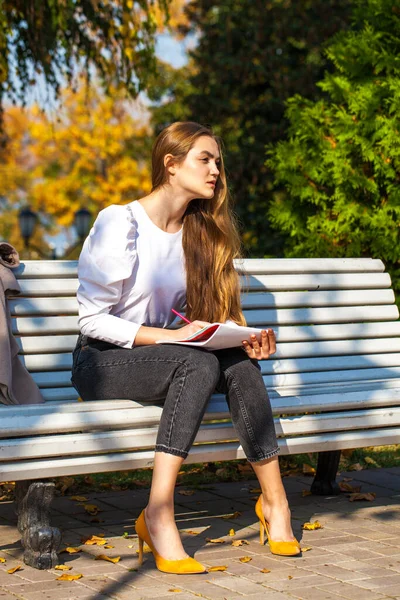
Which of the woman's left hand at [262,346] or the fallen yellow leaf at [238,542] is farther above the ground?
the woman's left hand at [262,346]

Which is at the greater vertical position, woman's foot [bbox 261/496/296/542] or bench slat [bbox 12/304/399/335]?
bench slat [bbox 12/304/399/335]

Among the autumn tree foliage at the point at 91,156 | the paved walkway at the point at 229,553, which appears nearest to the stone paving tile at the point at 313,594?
the paved walkway at the point at 229,553

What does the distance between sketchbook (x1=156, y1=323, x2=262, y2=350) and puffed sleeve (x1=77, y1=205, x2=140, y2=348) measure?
0.18 metres

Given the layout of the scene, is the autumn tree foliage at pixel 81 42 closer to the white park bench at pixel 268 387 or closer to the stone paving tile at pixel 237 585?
the white park bench at pixel 268 387

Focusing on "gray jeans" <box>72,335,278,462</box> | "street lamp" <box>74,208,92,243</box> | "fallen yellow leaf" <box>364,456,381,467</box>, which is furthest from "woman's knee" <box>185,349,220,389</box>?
"street lamp" <box>74,208,92,243</box>

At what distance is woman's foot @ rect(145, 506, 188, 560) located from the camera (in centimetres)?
342

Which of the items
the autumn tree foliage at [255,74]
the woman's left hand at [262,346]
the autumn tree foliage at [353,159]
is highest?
the autumn tree foliage at [255,74]

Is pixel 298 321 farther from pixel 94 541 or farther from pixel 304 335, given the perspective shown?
pixel 94 541

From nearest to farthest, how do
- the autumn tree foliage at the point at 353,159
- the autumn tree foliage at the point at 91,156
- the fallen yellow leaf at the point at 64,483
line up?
the fallen yellow leaf at the point at 64,483
the autumn tree foliage at the point at 353,159
the autumn tree foliage at the point at 91,156

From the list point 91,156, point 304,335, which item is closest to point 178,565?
point 304,335

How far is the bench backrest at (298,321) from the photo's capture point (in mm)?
4125

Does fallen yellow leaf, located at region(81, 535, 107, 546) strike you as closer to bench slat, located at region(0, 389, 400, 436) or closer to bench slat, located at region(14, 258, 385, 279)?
bench slat, located at region(0, 389, 400, 436)

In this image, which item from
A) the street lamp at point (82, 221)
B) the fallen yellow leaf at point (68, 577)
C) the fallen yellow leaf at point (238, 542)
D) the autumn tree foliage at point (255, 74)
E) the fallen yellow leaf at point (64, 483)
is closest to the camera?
the fallen yellow leaf at point (68, 577)

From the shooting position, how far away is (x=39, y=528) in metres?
3.40
